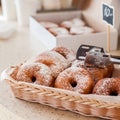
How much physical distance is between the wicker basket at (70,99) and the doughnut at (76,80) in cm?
3

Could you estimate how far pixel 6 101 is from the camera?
3.16ft

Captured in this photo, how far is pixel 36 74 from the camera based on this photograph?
3.03 ft

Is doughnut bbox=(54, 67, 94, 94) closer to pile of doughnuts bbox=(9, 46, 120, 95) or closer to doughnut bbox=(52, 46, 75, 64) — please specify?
pile of doughnuts bbox=(9, 46, 120, 95)

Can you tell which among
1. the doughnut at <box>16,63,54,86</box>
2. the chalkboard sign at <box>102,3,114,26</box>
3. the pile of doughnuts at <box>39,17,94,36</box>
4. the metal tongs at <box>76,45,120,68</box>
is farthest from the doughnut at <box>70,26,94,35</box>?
the doughnut at <box>16,63,54,86</box>

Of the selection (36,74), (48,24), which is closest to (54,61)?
(36,74)

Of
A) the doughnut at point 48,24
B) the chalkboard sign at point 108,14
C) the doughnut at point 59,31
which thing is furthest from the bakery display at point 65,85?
the doughnut at point 48,24

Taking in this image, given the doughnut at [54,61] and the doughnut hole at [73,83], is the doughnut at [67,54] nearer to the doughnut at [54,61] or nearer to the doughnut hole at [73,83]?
the doughnut at [54,61]

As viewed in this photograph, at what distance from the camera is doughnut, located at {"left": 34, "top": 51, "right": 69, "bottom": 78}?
95cm

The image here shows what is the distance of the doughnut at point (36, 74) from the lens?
911mm

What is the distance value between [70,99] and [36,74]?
5.5 inches

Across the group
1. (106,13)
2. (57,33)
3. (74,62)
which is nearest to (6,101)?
(74,62)

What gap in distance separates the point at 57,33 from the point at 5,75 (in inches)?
23.4

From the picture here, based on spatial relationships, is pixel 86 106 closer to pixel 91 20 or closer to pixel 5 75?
pixel 5 75

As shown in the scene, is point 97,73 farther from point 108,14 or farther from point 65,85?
point 108,14
